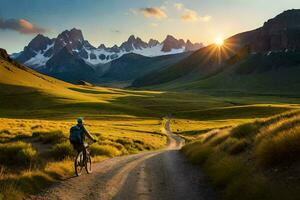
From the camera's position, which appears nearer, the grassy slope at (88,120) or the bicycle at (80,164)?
the bicycle at (80,164)

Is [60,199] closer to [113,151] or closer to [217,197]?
[217,197]

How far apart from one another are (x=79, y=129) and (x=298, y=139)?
1024 cm

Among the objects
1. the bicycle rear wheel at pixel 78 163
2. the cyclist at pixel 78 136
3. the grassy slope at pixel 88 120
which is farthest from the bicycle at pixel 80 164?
the grassy slope at pixel 88 120

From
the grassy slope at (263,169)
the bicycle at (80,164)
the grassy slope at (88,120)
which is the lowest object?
the grassy slope at (88,120)

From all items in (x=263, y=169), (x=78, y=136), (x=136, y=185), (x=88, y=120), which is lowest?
(x=88, y=120)

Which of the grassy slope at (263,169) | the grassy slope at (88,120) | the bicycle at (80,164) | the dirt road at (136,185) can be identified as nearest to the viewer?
the grassy slope at (263,169)

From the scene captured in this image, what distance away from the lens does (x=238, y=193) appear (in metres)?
12.9

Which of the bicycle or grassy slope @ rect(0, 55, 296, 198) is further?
grassy slope @ rect(0, 55, 296, 198)

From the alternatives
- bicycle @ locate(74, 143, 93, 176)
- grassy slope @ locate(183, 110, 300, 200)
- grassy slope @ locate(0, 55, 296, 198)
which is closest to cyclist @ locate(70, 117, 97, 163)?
bicycle @ locate(74, 143, 93, 176)

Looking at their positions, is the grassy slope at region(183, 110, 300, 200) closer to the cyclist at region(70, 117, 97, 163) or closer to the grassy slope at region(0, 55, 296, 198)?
the cyclist at region(70, 117, 97, 163)

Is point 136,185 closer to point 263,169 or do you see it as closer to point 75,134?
point 75,134

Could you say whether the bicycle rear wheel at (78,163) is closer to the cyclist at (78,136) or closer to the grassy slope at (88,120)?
the cyclist at (78,136)

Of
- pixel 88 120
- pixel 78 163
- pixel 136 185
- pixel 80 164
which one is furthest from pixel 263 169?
pixel 88 120

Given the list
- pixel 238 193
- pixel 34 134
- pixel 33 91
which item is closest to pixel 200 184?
pixel 238 193
